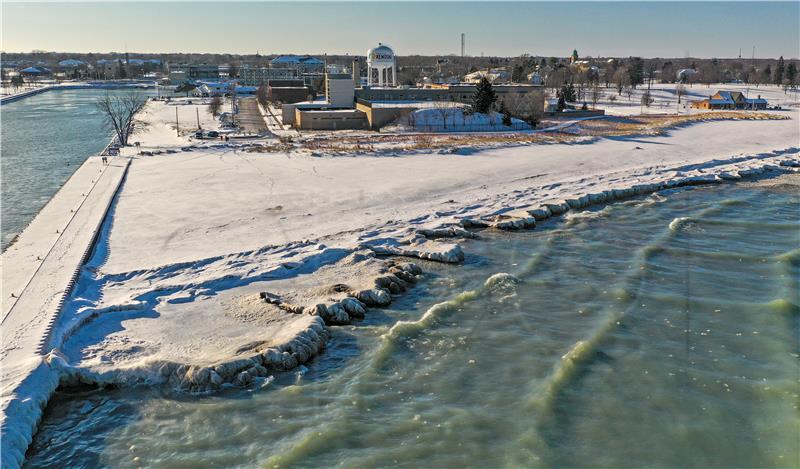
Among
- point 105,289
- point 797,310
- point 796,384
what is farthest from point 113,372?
point 797,310

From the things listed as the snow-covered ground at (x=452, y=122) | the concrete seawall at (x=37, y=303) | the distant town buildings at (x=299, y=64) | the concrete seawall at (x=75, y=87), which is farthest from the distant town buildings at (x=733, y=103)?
the concrete seawall at (x=75, y=87)

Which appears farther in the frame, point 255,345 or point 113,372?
point 255,345

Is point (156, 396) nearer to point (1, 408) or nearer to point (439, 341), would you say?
point (1, 408)

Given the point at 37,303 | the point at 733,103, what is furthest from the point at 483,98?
the point at 37,303

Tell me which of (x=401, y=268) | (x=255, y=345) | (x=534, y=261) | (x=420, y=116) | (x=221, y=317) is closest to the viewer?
(x=255, y=345)

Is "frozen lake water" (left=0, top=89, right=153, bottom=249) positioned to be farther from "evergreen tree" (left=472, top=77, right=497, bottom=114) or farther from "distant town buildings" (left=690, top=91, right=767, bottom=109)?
"distant town buildings" (left=690, top=91, right=767, bottom=109)
